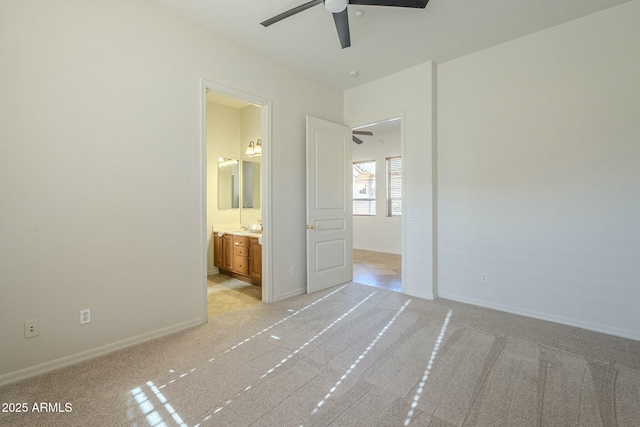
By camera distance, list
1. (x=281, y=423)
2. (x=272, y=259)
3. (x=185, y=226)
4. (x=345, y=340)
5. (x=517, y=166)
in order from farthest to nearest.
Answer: (x=272, y=259) → (x=517, y=166) → (x=185, y=226) → (x=345, y=340) → (x=281, y=423)

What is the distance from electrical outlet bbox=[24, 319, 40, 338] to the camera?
1.98 m

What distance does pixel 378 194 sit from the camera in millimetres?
7504

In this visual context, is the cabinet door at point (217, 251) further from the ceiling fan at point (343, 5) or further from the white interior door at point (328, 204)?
the ceiling fan at point (343, 5)

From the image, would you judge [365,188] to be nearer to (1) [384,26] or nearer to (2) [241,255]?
(2) [241,255]

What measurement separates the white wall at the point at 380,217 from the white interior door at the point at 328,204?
308 centimetres

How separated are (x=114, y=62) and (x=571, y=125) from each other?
A: 4.17 meters

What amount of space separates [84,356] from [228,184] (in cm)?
337

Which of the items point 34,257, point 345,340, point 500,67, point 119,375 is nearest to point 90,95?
point 34,257

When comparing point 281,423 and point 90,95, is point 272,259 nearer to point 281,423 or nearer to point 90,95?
point 281,423

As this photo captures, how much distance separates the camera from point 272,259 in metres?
3.51

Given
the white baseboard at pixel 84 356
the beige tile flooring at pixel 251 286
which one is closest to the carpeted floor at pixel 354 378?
the white baseboard at pixel 84 356

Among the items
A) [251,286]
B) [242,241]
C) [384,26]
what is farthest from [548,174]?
[251,286]

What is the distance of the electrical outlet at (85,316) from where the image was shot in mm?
2205

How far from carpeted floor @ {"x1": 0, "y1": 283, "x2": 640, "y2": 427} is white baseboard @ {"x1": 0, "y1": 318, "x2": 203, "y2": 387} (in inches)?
2.9
